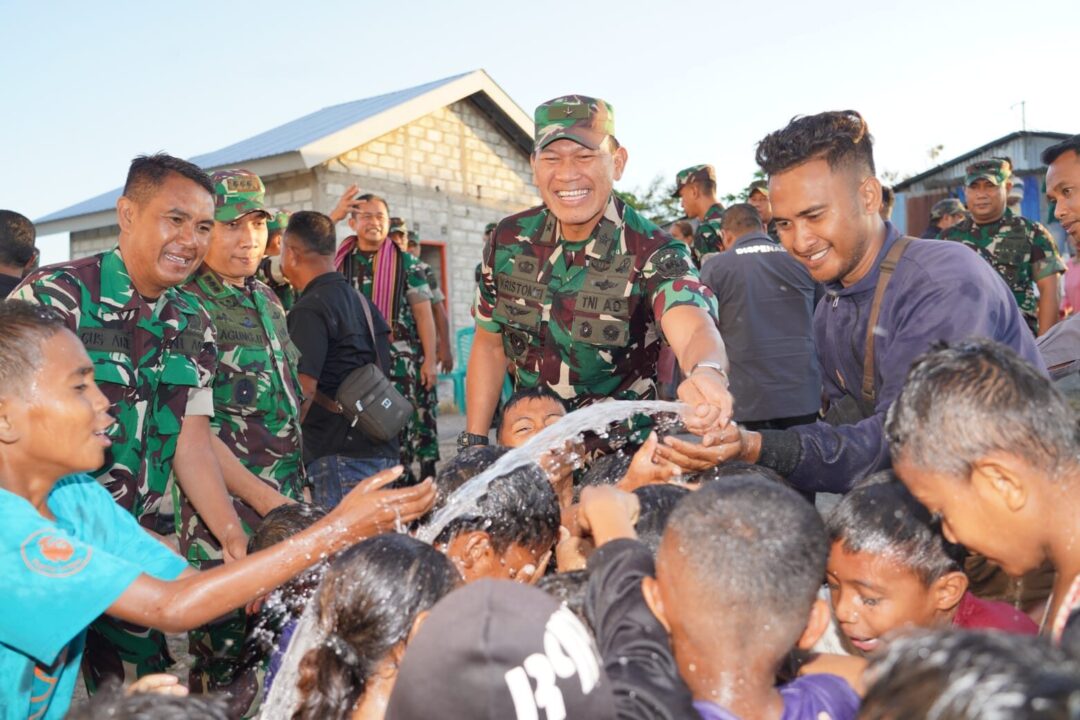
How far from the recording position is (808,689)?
2.07 meters

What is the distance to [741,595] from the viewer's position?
75.1 inches

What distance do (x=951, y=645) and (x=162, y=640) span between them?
3282 millimetres

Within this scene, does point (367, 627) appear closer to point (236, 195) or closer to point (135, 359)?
A: point (135, 359)

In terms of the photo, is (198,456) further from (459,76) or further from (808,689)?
(459,76)

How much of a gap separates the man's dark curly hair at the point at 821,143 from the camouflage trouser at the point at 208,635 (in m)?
2.80

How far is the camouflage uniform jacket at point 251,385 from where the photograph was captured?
442cm

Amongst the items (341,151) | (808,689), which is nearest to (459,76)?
(341,151)

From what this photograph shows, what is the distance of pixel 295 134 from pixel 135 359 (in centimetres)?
1277

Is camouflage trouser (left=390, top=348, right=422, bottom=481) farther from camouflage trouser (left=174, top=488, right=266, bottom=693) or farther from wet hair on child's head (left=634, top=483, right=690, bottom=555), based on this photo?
wet hair on child's head (left=634, top=483, right=690, bottom=555)

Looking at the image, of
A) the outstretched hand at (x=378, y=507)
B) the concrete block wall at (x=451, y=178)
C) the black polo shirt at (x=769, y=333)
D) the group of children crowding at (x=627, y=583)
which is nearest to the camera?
the group of children crowding at (x=627, y=583)

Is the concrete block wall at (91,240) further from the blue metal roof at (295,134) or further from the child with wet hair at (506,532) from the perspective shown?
the child with wet hair at (506,532)

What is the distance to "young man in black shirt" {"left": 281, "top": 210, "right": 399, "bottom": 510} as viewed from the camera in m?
5.70

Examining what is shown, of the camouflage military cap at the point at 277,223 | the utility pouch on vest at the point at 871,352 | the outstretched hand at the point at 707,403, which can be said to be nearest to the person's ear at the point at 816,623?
the outstretched hand at the point at 707,403

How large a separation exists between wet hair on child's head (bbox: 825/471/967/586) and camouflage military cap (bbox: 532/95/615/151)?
2006mm
